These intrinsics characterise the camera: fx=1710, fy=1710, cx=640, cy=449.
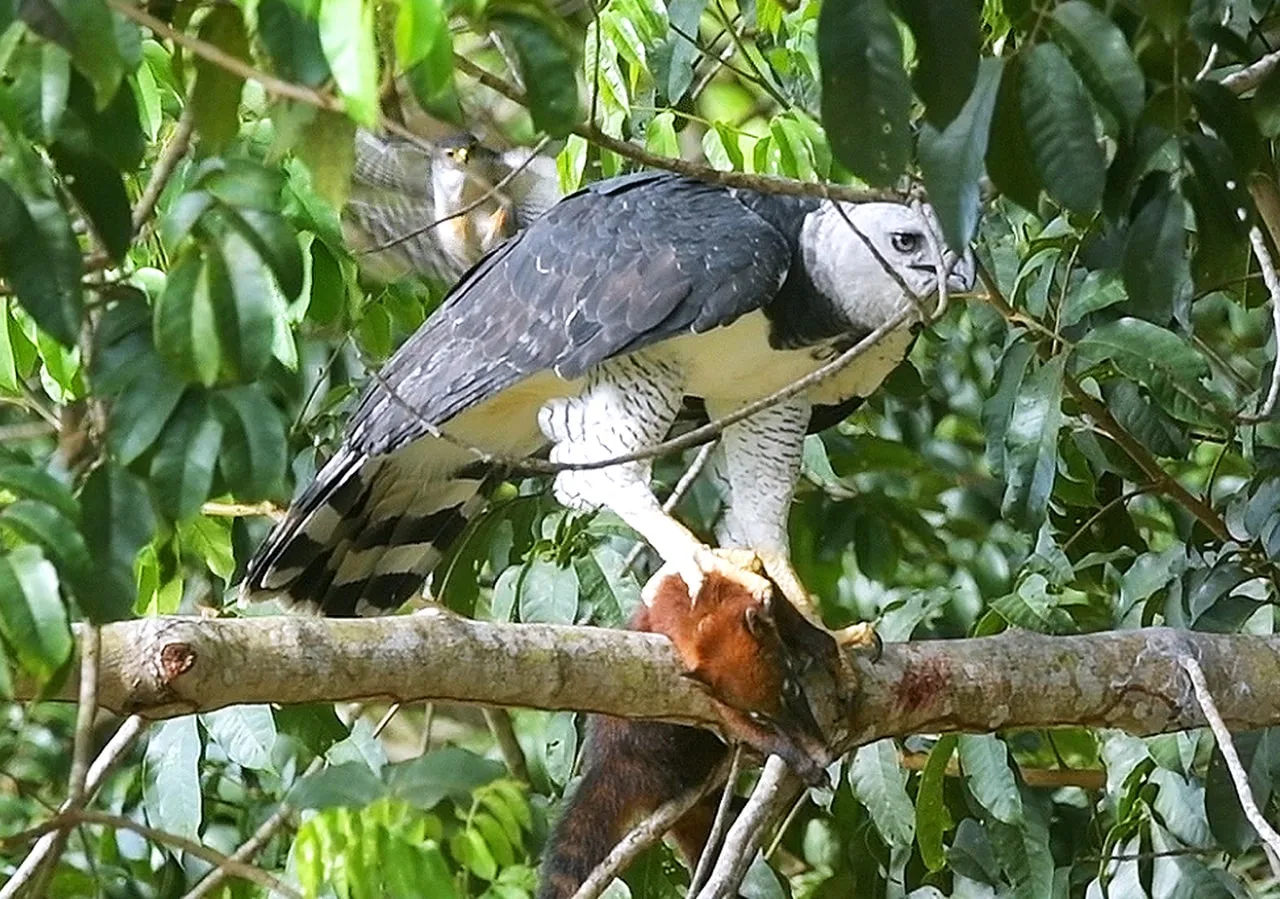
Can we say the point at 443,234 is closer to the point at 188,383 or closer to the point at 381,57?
the point at 381,57

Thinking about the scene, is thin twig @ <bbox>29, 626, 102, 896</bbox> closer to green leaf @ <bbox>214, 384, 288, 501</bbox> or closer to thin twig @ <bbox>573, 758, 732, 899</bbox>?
green leaf @ <bbox>214, 384, 288, 501</bbox>

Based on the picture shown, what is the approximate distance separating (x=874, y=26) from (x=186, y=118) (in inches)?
18.8

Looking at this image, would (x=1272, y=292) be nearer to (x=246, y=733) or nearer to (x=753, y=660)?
(x=753, y=660)

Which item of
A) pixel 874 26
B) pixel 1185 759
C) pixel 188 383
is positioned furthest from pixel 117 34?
pixel 1185 759

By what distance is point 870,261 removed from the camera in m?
2.46

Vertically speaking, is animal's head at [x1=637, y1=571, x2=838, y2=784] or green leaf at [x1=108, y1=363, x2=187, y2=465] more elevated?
green leaf at [x1=108, y1=363, x2=187, y2=465]

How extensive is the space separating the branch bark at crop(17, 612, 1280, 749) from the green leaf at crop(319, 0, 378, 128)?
0.64 m

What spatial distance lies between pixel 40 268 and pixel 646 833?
1.24m

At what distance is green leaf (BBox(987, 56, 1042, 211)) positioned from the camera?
3.98 feet

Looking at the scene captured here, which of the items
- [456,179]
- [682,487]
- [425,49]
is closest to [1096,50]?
[425,49]

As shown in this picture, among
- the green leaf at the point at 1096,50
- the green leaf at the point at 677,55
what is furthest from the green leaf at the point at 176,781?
the green leaf at the point at 1096,50

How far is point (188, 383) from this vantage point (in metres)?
0.99

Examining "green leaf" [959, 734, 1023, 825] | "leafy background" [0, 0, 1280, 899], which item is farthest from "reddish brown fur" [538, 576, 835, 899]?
"green leaf" [959, 734, 1023, 825]

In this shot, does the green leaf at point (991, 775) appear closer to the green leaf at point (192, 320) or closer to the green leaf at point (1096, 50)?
the green leaf at point (1096, 50)
